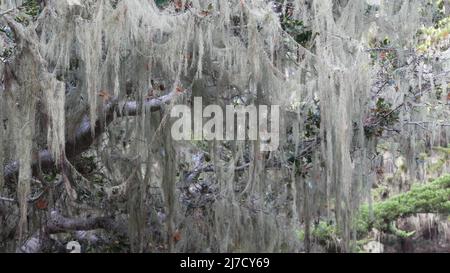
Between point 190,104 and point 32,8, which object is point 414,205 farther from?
point 32,8

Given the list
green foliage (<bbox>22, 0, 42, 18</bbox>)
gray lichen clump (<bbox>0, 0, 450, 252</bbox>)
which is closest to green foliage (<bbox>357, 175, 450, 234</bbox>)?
gray lichen clump (<bbox>0, 0, 450, 252</bbox>)

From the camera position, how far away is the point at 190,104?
168 inches

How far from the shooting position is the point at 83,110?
4148 mm

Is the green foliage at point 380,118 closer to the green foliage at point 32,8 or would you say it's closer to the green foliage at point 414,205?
the green foliage at point 414,205

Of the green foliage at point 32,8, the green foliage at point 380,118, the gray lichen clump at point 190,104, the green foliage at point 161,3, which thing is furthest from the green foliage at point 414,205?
the green foliage at point 32,8

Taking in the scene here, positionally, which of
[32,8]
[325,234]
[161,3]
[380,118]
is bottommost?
[325,234]

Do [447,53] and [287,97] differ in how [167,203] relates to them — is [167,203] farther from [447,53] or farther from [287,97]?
[447,53]

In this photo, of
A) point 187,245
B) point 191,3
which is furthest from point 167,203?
point 191,3

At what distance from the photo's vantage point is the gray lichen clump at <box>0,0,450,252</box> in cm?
359

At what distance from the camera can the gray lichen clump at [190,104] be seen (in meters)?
3.59

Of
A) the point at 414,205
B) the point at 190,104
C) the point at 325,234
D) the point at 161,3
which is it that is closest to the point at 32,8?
the point at 161,3

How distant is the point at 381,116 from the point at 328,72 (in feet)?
4.22

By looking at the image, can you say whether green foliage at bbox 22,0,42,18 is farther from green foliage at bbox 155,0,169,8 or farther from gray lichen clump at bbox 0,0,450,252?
green foliage at bbox 155,0,169,8

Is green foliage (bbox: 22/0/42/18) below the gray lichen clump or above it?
above
